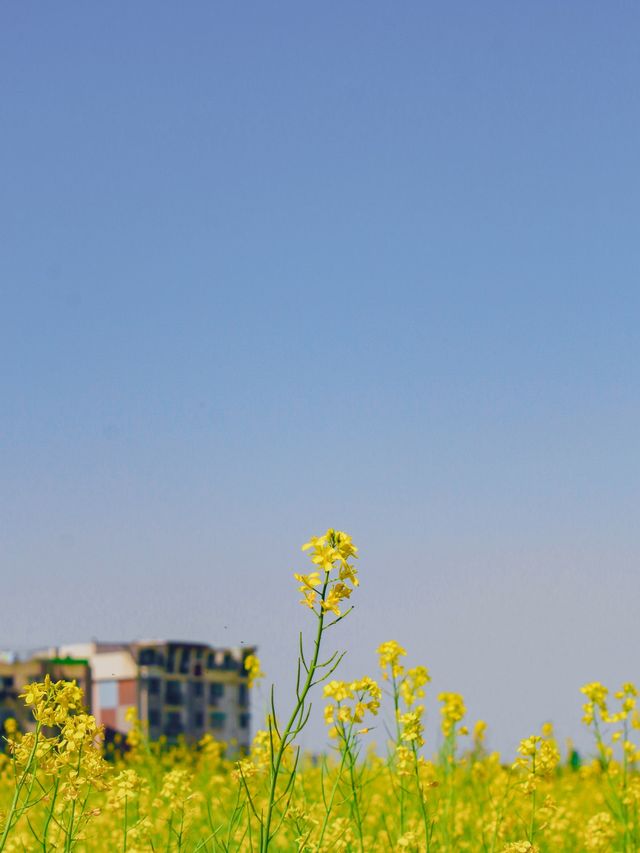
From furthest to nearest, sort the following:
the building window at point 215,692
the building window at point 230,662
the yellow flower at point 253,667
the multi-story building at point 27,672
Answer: the building window at point 230,662, the building window at point 215,692, the multi-story building at point 27,672, the yellow flower at point 253,667

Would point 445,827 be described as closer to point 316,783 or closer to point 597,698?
point 597,698

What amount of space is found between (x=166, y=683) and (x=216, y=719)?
1.87 meters

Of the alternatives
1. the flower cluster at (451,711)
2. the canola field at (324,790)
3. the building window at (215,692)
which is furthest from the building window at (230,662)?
the flower cluster at (451,711)

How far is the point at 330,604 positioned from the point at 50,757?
115 centimetres

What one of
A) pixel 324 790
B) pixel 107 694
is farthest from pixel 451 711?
pixel 107 694

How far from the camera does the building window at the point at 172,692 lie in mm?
25031

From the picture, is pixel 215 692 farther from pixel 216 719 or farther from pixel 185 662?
pixel 185 662

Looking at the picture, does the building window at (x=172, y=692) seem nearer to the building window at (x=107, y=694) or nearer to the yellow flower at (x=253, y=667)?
the building window at (x=107, y=694)

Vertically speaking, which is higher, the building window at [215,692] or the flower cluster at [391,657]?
the building window at [215,692]

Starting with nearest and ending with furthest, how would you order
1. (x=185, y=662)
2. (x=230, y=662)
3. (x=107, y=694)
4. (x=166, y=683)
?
(x=107, y=694) → (x=166, y=683) → (x=185, y=662) → (x=230, y=662)

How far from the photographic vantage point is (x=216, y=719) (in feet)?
85.7

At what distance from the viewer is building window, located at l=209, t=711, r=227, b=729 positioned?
26.0 metres

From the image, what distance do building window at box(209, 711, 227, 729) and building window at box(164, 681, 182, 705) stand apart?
3.85 ft

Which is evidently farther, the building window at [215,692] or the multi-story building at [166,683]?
the building window at [215,692]
